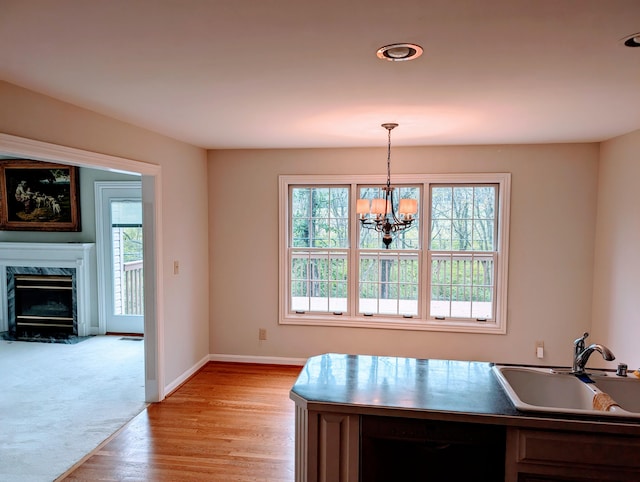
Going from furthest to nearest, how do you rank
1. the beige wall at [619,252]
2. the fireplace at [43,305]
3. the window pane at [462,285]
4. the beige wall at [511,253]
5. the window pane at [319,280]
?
1. the fireplace at [43,305]
2. the window pane at [319,280]
3. the window pane at [462,285]
4. the beige wall at [511,253]
5. the beige wall at [619,252]

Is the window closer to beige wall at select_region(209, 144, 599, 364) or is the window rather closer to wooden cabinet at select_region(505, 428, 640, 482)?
beige wall at select_region(209, 144, 599, 364)

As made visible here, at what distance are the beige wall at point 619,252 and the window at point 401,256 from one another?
851mm

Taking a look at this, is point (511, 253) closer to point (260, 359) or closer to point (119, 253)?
point (260, 359)

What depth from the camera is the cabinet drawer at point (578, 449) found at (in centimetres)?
176

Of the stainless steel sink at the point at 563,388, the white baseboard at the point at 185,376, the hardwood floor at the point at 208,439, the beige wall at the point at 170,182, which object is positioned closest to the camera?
the stainless steel sink at the point at 563,388

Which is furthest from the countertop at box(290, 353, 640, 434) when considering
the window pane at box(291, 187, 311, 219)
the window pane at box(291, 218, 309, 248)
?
the window pane at box(291, 187, 311, 219)

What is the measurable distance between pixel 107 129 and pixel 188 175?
121 cm

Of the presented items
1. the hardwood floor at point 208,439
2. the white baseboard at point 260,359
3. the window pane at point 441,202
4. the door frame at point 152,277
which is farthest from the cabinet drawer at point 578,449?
the white baseboard at point 260,359

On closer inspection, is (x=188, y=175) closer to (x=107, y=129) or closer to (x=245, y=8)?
(x=107, y=129)

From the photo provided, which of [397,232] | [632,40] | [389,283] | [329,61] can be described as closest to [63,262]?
[389,283]

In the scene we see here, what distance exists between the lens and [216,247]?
4785 mm

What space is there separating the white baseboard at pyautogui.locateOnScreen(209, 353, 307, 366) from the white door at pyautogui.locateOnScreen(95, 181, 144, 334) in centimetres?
169

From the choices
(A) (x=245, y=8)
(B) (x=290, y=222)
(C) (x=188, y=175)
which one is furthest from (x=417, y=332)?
(A) (x=245, y=8)

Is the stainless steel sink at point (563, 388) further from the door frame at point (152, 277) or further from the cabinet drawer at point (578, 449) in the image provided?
the door frame at point (152, 277)
